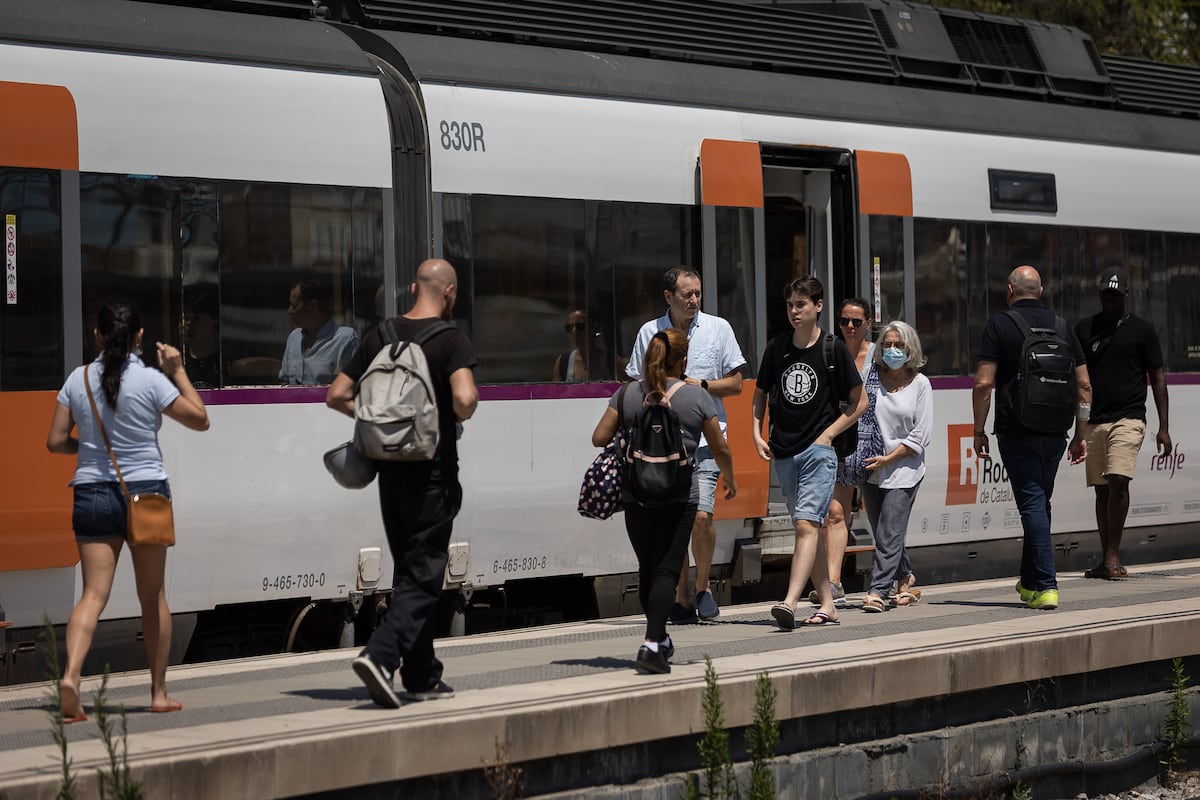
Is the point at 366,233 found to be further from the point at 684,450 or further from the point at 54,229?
the point at 684,450

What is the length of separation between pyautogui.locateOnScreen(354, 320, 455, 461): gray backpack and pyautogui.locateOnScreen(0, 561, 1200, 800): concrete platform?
3.26 ft

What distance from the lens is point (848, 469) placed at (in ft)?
35.3

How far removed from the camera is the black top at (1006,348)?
1056cm

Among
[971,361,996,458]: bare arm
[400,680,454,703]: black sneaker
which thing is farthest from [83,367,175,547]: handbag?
[971,361,996,458]: bare arm

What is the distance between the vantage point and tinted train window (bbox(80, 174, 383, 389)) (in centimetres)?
900

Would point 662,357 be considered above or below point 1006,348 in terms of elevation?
below

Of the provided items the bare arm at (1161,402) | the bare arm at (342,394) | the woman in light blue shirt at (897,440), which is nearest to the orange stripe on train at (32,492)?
the bare arm at (342,394)

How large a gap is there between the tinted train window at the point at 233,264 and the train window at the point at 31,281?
0.55 feet

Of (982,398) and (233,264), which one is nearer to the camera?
(233,264)

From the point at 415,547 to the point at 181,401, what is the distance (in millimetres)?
1069

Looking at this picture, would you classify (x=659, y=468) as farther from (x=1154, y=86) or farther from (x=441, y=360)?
(x=1154, y=86)

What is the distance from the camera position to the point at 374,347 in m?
7.25

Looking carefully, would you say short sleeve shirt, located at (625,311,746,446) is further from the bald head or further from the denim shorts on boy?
the bald head

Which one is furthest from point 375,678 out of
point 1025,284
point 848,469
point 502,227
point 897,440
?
point 1025,284
